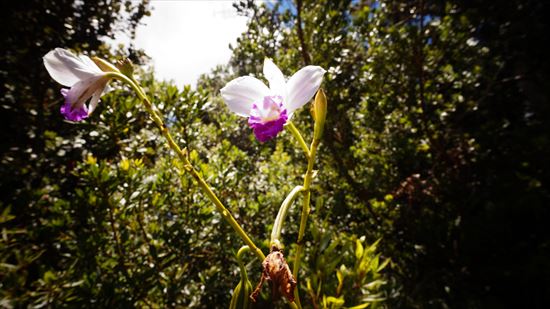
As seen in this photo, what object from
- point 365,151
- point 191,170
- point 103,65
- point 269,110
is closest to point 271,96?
point 269,110

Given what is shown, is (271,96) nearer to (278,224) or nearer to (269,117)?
(269,117)

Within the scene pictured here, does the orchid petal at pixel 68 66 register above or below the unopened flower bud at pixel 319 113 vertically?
above

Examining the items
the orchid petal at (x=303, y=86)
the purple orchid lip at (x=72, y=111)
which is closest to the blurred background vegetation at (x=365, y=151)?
the purple orchid lip at (x=72, y=111)

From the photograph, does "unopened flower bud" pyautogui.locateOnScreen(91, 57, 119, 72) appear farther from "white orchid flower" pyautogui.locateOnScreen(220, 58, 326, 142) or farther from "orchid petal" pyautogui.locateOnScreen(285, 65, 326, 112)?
"orchid petal" pyautogui.locateOnScreen(285, 65, 326, 112)

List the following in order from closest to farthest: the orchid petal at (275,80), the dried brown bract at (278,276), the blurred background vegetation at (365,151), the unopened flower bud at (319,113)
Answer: the dried brown bract at (278,276) → the unopened flower bud at (319,113) → the orchid petal at (275,80) → the blurred background vegetation at (365,151)

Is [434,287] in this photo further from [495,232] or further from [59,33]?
[59,33]

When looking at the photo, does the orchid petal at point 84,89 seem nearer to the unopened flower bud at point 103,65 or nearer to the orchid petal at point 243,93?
the unopened flower bud at point 103,65
